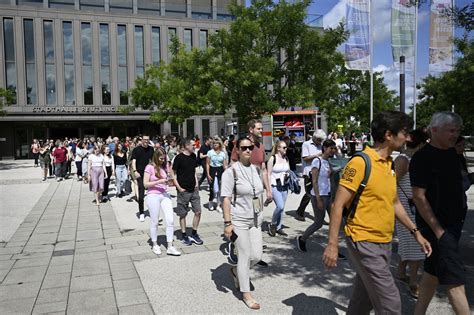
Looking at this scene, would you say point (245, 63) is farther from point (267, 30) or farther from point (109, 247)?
point (109, 247)

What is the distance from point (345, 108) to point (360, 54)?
1344 cm

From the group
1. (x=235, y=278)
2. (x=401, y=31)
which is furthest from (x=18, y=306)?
(x=401, y=31)

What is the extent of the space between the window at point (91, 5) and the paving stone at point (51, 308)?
38.4 m

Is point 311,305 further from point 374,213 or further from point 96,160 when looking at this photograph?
point 96,160

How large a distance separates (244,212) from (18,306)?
104 inches

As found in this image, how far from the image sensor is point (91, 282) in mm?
5000

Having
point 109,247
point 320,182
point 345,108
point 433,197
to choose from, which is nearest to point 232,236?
point 433,197

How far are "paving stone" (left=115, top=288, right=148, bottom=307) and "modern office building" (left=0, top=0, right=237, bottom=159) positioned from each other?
3240 cm

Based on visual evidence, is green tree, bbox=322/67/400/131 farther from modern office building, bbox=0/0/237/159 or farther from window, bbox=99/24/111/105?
window, bbox=99/24/111/105

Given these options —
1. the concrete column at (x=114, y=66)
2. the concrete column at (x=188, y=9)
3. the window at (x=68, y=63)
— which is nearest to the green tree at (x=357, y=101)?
the concrete column at (x=188, y=9)

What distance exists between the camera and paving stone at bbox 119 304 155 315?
406 cm

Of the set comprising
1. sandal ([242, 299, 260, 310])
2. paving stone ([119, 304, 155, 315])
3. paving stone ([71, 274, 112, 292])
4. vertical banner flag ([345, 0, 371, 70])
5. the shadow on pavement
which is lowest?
paving stone ([71, 274, 112, 292])

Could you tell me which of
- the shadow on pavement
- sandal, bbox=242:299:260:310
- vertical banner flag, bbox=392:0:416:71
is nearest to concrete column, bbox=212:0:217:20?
vertical banner flag, bbox=392:0:416:71

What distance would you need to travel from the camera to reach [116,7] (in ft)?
127
